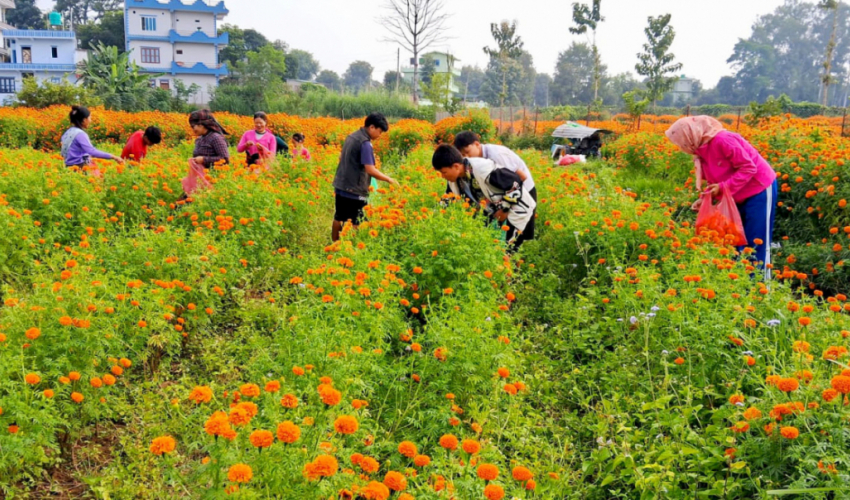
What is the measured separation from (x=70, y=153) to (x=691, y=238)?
5914 millimetres

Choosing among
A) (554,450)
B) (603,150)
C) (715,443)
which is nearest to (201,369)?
(554,450)

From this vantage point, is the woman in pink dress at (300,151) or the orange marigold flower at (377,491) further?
the woman in pink dress at (300,151)

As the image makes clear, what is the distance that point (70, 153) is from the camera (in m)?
6.15

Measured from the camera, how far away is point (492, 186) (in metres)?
4.42

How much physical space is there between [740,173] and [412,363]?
10.6 feet

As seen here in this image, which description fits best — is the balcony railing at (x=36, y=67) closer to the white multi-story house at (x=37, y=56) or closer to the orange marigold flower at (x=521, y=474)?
the white multi-story house at (x=37, y=56)

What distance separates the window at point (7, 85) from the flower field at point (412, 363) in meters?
45.3

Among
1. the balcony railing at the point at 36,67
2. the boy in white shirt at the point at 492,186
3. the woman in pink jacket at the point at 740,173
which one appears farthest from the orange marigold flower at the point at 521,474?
the balcony railing at the point at 36,67

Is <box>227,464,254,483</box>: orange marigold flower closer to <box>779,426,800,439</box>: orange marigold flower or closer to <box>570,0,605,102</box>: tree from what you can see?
<box>779,426,800,439</box>: orange marigold flower

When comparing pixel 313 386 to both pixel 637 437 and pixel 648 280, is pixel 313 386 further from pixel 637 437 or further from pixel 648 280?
pixel 648 280

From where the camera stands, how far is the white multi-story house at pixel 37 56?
41.1m

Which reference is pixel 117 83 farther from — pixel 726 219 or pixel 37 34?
pixel 726 219

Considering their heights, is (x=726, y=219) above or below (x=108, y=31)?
below

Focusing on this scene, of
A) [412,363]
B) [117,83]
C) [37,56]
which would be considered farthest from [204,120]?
[37,56]
